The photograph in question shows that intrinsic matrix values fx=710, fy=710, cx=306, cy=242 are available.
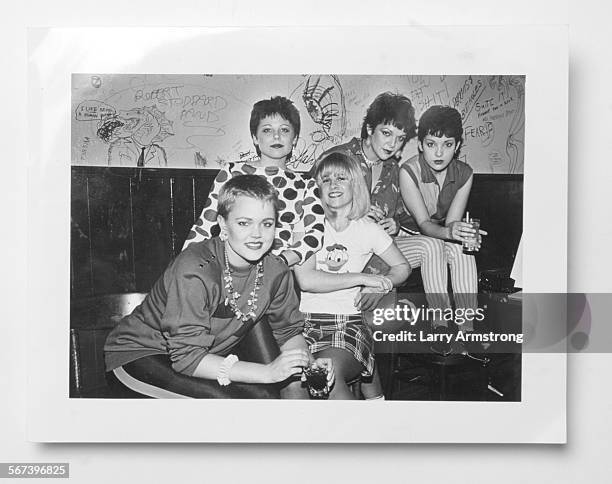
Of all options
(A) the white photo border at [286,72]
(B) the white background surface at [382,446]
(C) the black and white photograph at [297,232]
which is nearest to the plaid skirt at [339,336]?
(C) the black and white photograph at [297,232]

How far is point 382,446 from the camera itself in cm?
153

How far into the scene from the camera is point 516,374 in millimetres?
1497

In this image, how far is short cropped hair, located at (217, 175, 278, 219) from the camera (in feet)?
4.88

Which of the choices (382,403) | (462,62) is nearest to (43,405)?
(382,403)

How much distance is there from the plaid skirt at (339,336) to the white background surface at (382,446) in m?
0.21

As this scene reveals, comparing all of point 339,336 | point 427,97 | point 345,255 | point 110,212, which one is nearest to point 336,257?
point 345,255

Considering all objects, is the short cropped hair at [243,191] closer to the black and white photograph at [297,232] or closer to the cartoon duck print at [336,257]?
the black and white photograph at [297,232]

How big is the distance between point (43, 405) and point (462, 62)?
1137mm

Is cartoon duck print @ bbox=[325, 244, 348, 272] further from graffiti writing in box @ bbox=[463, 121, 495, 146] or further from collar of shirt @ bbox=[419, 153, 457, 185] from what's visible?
graffiti writing in box @ bbox=[463, 121, 495, 146]

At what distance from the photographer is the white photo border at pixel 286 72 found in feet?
4.88

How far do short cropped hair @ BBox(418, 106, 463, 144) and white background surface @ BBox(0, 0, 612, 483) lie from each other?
0.20 m

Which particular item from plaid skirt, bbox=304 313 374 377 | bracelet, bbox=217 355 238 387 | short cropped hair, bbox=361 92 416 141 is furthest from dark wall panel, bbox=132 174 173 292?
short cropped hair, bbox=361 92 416 141

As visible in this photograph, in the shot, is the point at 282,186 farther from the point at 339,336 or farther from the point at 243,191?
the point at 339,336

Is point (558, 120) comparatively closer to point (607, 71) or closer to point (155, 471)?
point (607, 71)
